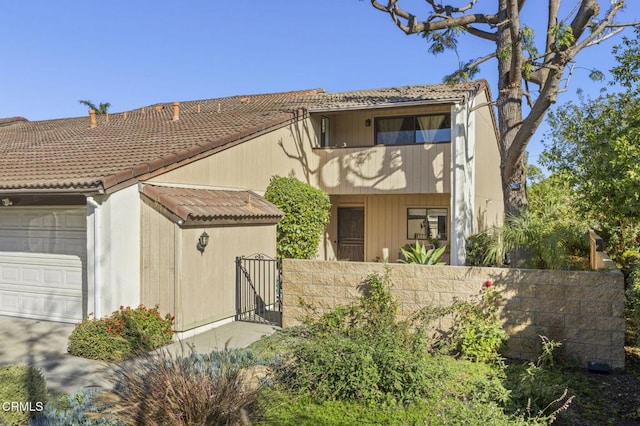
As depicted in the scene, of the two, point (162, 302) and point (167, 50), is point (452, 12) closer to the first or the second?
point (162, 302)

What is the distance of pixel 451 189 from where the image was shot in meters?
13.3

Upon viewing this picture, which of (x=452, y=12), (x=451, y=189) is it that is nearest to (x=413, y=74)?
(x=452, y=12)

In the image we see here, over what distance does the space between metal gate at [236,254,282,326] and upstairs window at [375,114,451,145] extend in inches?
266

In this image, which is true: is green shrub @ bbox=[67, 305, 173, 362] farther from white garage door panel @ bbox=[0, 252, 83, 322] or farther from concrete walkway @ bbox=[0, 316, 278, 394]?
white garage door panel @ bbox=[0, 252, 83, 322]

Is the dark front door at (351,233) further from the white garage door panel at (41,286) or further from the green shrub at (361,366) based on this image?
the green shrub at (361,366)

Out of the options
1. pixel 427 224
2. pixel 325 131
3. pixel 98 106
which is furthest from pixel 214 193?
pixel 98 106

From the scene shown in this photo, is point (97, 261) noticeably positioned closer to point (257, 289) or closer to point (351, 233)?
point (257, 289)

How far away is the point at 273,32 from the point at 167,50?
4855 mm

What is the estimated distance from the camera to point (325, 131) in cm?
1622

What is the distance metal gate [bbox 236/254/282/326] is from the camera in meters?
9.98

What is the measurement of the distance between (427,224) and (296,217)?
5843 millimetres

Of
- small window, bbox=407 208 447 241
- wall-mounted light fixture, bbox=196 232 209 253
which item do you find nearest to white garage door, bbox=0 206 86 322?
wall-mounted light fixture, bbox=196 232 209 253

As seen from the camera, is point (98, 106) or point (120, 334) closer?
point (120, 334)

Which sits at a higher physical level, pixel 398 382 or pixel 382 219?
pixel 382 219
